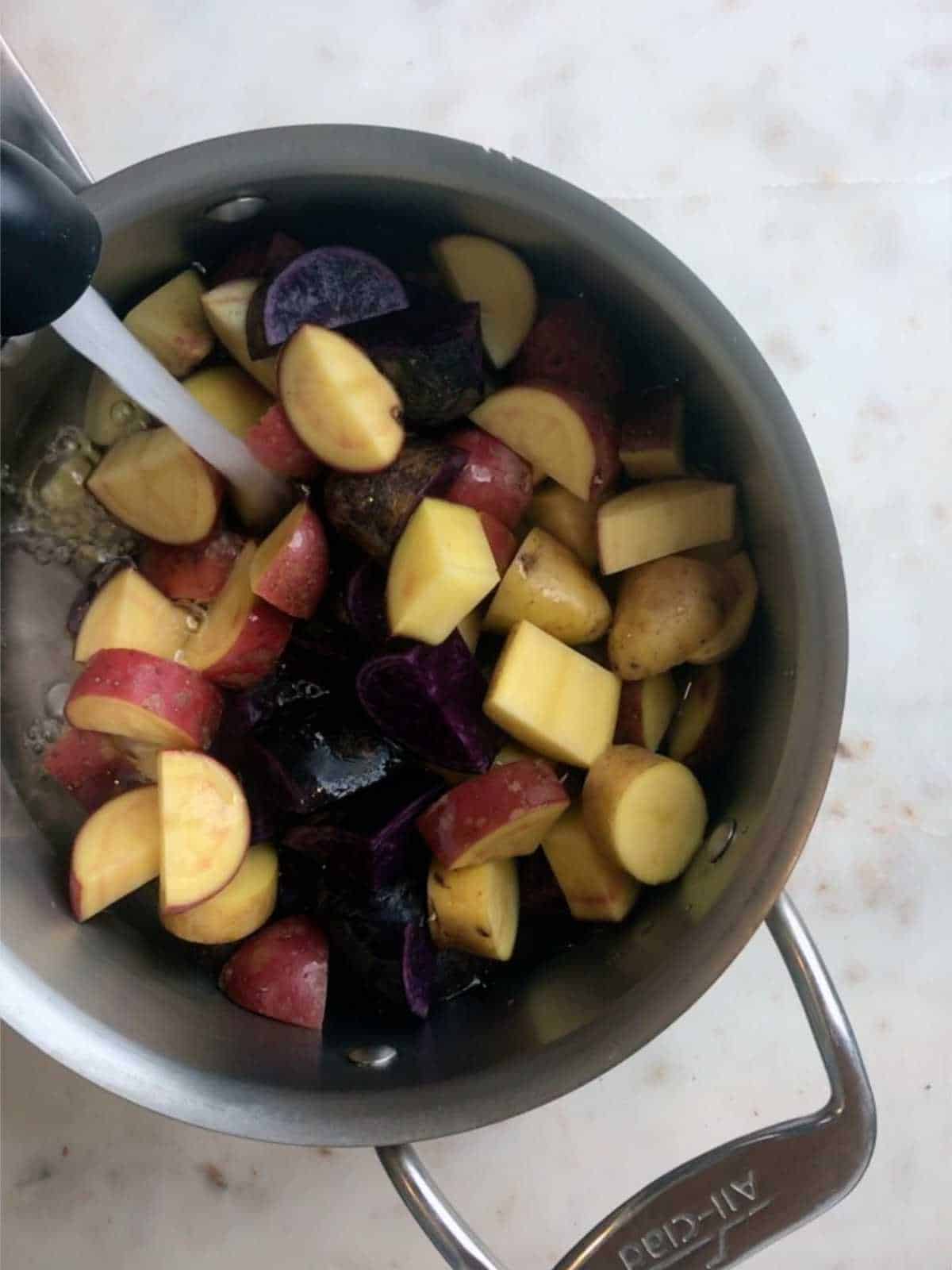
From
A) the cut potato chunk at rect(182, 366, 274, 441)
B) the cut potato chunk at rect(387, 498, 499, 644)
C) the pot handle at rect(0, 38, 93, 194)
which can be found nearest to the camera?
the pot handle at rect(0, 38, 93, 194)

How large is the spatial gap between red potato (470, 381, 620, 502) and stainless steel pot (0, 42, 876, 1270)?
0.07 meters

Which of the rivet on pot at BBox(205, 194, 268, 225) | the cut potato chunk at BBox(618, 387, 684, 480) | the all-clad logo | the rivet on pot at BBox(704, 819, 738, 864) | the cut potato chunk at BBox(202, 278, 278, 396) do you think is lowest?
the all-clad logo

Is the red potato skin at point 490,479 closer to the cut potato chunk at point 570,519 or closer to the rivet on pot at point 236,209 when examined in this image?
the cut potato chunk at point 570,519

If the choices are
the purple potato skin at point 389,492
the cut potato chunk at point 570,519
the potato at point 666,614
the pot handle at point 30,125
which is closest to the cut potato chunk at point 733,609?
the potato at point 666,614

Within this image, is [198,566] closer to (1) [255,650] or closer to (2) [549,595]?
(1) [255,650]

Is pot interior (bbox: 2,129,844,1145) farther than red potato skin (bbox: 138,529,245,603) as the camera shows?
No

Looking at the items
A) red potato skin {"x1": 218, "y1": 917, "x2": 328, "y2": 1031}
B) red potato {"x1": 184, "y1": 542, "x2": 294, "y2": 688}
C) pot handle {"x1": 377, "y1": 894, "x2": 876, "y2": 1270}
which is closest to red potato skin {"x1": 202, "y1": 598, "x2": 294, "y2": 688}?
red potato {"x1": 184, "y1": 542, "x2": 294, "y2": 688}

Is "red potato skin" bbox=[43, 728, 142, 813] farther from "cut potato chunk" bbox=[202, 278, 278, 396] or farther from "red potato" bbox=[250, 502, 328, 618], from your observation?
"cut potato chunk" bbox=[202, 278, 278, 396]

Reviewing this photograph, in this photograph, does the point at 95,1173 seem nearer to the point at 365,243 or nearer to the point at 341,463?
the point at 341,463

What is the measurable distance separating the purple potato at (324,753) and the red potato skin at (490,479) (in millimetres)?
195

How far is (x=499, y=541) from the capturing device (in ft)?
2.92

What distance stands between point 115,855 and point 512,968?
34 centimetres

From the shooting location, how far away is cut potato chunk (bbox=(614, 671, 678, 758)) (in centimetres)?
90

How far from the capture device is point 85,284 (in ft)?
2.13
